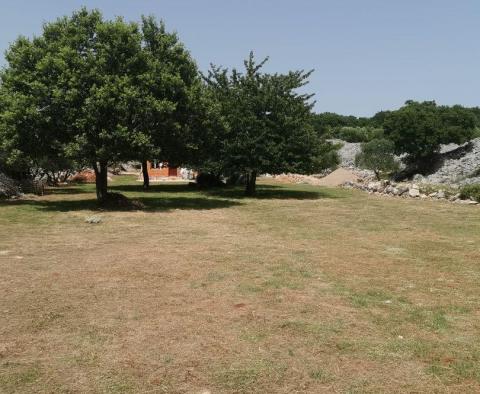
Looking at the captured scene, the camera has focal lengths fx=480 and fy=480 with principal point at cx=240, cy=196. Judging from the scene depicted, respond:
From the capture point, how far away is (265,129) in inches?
1106

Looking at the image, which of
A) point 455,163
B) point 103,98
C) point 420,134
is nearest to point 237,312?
point 103,98

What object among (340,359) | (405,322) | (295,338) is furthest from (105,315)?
(405,322)

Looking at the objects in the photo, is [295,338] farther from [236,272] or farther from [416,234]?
[416,234]

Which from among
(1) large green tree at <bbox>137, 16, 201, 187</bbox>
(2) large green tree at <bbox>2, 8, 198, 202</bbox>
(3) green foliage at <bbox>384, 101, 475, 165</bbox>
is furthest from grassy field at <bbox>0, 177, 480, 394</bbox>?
(3) green foliage at <bbox>384, 101, 475, 165</bbox>

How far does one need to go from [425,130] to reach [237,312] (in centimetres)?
6145

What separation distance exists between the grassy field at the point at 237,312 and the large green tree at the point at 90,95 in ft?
20.9

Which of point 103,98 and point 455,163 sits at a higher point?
point 103,98

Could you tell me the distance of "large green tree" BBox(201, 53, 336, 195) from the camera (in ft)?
91.6

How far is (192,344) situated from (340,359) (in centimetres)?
181

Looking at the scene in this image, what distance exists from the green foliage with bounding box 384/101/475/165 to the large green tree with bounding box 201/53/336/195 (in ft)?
125

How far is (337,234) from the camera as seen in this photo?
15086 mm

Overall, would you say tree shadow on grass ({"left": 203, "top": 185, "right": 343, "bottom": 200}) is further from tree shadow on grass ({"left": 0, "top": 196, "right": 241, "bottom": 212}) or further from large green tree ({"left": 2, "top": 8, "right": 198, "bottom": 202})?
large green tree ({"left": 2, "top": 8, "right": 198, "bottom": 202})

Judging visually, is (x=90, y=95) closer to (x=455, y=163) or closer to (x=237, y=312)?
(x=237, y=312)

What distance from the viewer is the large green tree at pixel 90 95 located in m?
19.6
